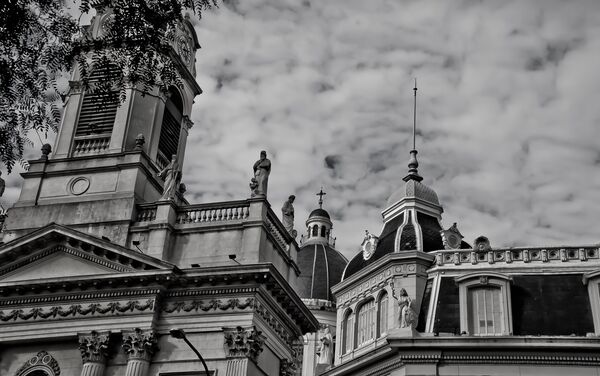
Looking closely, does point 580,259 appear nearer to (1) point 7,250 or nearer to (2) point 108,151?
(2) point 108,151

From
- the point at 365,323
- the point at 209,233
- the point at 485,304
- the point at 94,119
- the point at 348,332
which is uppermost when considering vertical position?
the point at 94,119

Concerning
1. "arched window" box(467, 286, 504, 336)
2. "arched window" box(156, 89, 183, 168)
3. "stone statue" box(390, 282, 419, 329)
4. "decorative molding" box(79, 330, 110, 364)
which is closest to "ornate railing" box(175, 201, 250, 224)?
"arched window" box(156, 89, 183, 168)

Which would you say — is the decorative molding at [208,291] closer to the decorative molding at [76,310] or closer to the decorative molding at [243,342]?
the decorative molding at [76,310]

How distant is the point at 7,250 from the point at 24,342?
364 centimetres

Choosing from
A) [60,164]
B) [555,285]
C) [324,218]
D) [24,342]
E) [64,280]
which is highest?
[324,218]

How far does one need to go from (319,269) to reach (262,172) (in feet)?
140

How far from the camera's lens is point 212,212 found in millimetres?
33031

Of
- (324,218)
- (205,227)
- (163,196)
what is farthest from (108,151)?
(324,218)

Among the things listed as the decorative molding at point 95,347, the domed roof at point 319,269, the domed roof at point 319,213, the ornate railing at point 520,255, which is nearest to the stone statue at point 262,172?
the decorative molding at point 95,347

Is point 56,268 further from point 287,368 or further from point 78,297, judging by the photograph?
point 287,368

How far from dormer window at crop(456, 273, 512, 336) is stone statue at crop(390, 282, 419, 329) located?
1942 mm

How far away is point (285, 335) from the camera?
32.7 metres

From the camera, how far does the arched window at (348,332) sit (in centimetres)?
3944

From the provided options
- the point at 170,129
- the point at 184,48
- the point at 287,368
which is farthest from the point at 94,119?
the point at 287,368
